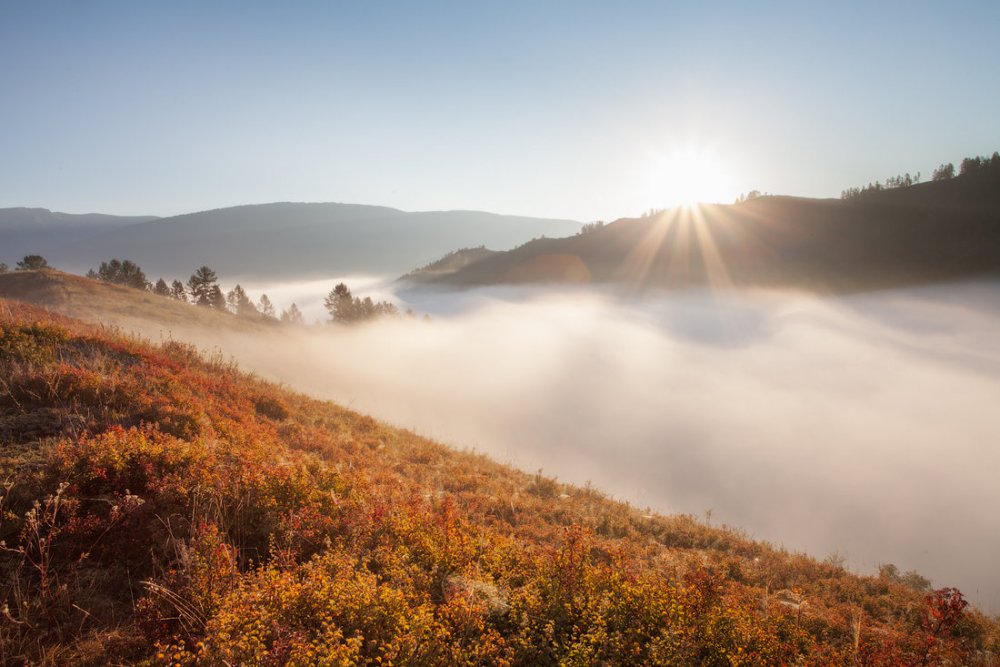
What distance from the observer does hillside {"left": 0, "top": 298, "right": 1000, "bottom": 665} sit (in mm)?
4066

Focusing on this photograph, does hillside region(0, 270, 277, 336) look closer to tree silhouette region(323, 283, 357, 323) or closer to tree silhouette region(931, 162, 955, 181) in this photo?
tree silhouette region(323, 283, 357, 323)

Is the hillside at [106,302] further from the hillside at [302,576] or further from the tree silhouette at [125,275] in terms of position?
the hillside at [302,576]

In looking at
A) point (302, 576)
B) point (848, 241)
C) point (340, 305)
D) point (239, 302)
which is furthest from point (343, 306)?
point (848, 241)

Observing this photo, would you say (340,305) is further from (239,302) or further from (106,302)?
(106,302)

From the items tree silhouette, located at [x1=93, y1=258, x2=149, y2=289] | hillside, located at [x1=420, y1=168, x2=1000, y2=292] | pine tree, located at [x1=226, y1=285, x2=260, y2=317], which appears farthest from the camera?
hillside, located at [x1=420, y1=168, x2=1000, y2=292]

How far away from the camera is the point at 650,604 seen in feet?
16.2

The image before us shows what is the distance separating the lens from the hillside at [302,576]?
407 cm

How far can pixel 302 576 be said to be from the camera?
5.02 meters

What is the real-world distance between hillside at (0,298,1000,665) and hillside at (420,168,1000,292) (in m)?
184

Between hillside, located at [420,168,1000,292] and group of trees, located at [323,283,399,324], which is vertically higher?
hillside, located at [420,168,1000,292]

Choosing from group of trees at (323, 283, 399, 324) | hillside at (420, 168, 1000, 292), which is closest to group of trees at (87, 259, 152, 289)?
group of trees at (323, 283, 399, 324)

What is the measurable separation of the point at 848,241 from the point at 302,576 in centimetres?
20494

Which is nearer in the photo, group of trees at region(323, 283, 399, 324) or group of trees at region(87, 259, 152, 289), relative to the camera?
group of trees at region(87, 259, 152, 289)

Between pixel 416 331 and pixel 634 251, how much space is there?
127m
